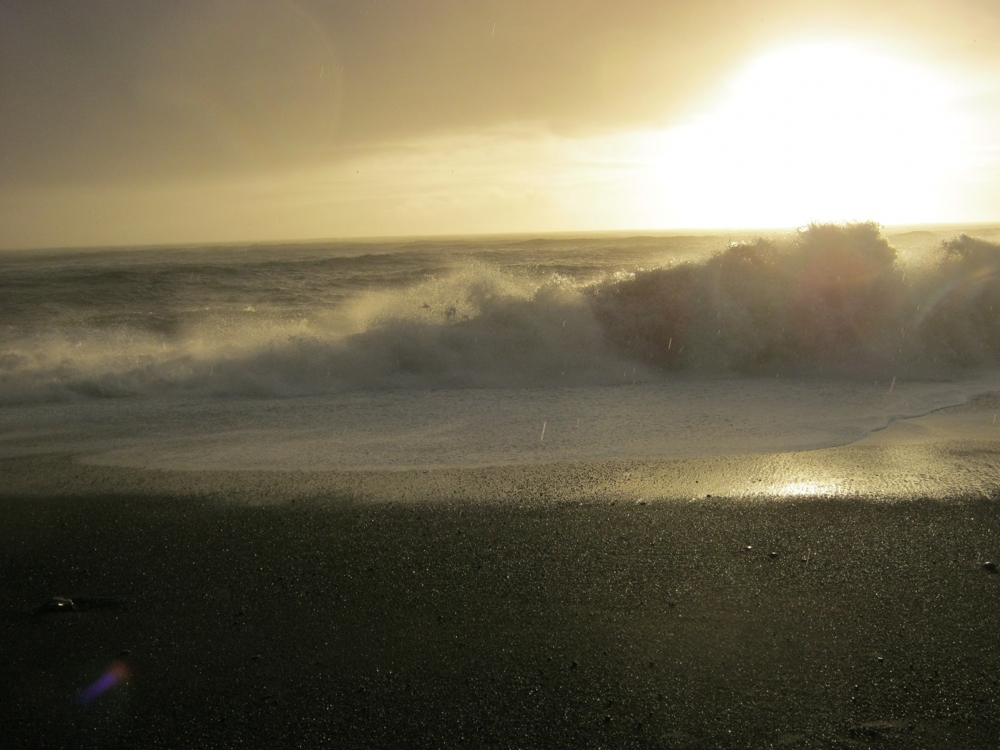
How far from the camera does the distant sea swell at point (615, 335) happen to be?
9.95m

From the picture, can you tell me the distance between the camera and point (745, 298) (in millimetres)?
11461

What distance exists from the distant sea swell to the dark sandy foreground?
15.7 ft

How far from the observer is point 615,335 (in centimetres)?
1110

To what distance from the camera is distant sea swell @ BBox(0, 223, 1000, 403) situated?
9945mm

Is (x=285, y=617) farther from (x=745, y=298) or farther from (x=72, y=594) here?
(x=745, y=298)

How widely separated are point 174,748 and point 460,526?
2180 mm

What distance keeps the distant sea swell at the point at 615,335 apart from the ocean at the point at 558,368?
34 mm

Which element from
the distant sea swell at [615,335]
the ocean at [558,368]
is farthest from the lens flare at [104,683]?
the distant sea swell at [615,335]

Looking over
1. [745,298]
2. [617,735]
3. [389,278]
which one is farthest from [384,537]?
[389,278]

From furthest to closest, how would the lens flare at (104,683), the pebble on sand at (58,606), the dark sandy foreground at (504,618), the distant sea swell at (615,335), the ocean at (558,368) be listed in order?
1. the distant sea swell at (615,335)
2. the ocean at (558,368)
3. the pebble on sand at (58,606)
4. the lens flare at (104,683)
5. the dark sandy foreground at (504,618)

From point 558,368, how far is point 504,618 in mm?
6998

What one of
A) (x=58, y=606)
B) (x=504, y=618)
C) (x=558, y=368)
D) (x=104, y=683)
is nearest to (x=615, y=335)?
(x=558, y=368)

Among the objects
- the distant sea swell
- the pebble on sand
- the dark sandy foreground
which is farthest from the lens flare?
the distant sea swell

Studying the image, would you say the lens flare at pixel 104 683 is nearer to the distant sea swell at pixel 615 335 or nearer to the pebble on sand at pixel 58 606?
the pebble on sand at pixel 58 606
